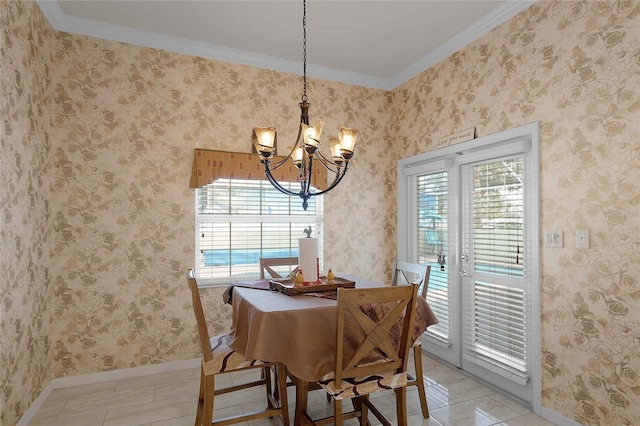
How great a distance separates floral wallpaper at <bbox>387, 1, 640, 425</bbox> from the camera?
2.03 metres

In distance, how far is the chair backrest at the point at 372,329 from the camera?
69.9 inches

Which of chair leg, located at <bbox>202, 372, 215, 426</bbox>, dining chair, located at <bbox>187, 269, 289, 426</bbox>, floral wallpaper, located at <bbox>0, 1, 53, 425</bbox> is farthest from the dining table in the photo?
floral wallpaper, located at <bbox>0, 1, 53, 425</bbox>

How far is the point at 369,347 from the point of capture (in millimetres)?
1878

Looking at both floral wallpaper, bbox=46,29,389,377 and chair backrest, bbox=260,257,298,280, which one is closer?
floral wallpaper, bbox=46,29,389,377

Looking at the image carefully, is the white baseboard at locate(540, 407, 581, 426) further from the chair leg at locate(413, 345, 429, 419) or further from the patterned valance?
the patterned valance

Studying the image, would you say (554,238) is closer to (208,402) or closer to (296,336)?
(296,336)

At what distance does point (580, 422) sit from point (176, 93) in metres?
3.89

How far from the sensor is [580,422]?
224 centimetres

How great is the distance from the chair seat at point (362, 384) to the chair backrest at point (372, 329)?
0.12ft

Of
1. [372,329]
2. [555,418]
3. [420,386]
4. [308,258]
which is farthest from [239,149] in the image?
[555,418]

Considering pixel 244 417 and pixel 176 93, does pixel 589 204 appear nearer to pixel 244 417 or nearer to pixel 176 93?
pixel 244 417

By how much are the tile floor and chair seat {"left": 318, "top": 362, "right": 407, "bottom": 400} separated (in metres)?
0.65

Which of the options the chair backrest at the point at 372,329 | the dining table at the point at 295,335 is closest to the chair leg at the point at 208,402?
the dining table at the point at 295,335

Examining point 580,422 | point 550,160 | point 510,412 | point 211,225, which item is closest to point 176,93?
point 211,225
